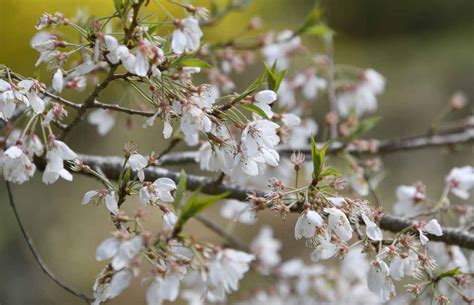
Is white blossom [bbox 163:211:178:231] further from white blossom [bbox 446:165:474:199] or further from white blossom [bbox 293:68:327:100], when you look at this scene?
white blossom [bbox 293:68:327:100]

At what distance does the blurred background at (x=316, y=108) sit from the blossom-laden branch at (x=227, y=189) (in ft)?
3.43

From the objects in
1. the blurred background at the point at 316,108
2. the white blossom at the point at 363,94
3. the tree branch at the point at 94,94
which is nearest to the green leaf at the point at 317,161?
the tree branch at the point at 94,94

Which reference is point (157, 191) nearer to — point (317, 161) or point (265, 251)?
point (317, 161)

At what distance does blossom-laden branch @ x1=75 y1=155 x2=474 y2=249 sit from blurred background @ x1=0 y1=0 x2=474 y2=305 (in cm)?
105

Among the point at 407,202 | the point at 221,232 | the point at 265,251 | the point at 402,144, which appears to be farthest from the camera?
the point at 265,251

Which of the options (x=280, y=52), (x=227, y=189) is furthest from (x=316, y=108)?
(x=227, y=189)

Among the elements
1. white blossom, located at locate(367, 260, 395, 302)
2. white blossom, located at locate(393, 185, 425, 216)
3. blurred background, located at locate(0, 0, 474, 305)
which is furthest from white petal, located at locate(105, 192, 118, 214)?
blurred background, located at locate(0, 0, 474, 305)

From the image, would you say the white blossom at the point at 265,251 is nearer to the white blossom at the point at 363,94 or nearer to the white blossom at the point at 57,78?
the white blossom at the point at 363,94

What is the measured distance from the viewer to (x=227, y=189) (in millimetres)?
1034

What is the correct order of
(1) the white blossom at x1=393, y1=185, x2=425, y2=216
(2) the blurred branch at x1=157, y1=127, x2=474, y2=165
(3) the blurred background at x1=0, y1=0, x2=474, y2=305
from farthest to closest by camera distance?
(3) the blurred background at x1=0, y1=0, x2=474, y2=305 → (2) the blurred branch at x1=157, y1=127, x2=474, y2=165 → (1) the white blossom at x1=393, y1=185, x2=425, y2=216

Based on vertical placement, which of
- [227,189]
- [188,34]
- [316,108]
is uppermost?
[188,34]

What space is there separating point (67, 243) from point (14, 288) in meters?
0.61

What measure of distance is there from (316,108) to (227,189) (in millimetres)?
3380

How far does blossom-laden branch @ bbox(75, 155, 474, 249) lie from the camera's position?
3.05 feet
